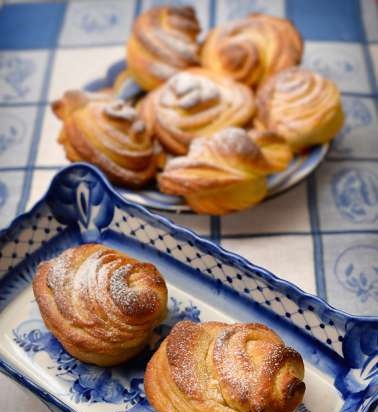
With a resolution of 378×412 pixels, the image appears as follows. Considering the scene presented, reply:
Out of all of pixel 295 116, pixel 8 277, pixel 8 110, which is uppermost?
pixel 295 116

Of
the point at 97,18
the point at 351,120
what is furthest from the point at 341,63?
the point at 97,18

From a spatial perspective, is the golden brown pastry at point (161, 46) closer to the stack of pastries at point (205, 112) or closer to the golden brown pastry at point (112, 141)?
the stack of pastries at point (205, 112)

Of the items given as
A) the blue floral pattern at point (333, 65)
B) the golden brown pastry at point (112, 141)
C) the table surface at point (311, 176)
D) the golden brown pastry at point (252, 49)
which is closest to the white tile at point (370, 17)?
the table surface at point (311, 176)

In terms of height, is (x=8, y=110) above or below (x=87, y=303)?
below

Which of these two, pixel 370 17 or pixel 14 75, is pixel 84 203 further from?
pixel 370 17

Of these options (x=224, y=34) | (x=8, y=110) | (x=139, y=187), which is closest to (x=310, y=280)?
(x=139, y=187)

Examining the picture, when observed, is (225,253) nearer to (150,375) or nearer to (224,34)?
(150,375)
